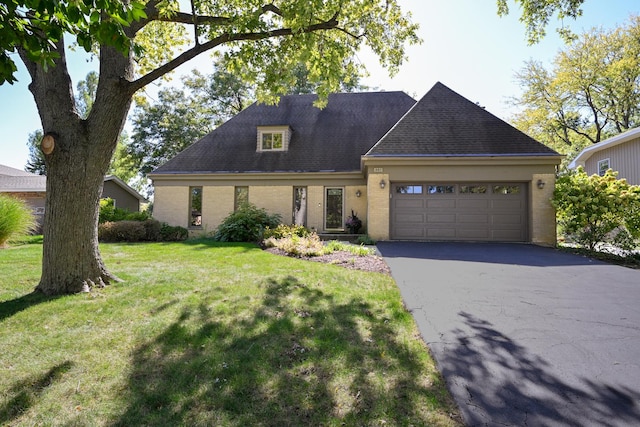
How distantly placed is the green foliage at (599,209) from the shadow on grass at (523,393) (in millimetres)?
8908

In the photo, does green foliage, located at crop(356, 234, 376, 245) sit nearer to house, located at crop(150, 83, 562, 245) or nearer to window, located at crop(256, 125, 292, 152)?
house, located at crop(150, 83, 562, 245)

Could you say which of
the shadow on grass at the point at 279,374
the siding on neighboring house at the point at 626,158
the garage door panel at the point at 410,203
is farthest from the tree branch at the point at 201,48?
the siding on neighboring house at the point at 626,158

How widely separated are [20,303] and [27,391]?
8.52 feet

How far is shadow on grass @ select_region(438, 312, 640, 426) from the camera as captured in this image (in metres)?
2.28

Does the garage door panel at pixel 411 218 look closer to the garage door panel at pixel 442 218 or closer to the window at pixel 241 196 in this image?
the garage door panel at pixel 442 218

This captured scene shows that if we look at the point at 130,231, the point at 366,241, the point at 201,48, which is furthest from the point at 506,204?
the point at 130,231

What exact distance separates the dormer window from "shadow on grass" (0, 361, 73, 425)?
14.3 metres

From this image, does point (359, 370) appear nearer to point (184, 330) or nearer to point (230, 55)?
point (184, 330)

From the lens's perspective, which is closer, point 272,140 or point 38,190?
point 272,140

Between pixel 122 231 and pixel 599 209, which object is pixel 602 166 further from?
pixel 122 231

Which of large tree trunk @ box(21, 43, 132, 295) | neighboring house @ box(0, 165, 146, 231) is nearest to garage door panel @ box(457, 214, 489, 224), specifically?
large tree trunk @ box(21, 43, 132, 295)

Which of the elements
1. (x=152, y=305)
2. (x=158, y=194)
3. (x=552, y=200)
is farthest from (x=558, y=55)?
(x=152, y=305)

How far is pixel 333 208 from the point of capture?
599 inches

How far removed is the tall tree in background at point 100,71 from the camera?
2797 mm
